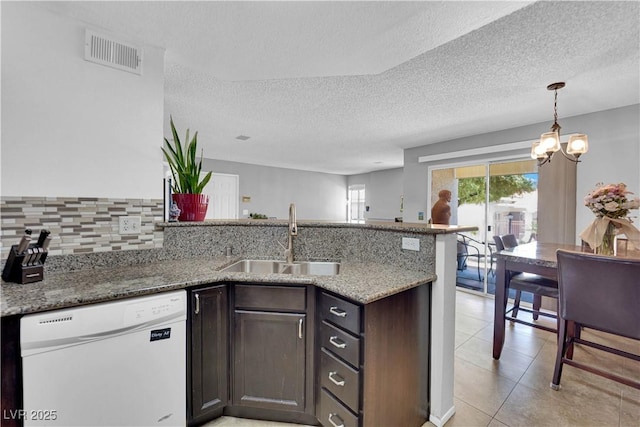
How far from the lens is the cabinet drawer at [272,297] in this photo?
1460 millimetres

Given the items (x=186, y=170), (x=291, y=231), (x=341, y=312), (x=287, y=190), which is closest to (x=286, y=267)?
(x=291, y=231)

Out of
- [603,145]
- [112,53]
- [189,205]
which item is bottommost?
[189,205]

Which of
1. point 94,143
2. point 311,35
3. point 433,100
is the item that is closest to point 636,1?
point 433,100

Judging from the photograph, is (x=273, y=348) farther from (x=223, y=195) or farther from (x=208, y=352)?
(x=223, y=195)

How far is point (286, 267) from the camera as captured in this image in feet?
6.54

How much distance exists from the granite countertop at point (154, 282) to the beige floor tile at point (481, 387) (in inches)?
38.0

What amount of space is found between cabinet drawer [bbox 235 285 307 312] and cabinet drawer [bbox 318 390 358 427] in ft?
1.53

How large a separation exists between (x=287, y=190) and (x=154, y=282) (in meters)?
5.96

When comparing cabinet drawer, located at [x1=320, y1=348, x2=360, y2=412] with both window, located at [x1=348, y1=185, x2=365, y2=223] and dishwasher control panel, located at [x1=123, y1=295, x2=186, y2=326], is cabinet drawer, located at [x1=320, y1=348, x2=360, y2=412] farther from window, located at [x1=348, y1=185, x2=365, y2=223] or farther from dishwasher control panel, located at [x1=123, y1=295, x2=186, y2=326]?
window, located at [x1=348, y1=185, x2=365, y2=223]

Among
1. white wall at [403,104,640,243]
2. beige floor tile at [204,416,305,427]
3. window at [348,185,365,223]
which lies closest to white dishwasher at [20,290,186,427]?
→ beige floor tile at [204,416,305,427]

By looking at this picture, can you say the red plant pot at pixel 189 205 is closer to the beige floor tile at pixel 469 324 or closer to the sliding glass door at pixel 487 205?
the beige floor tile at pixel 469 324

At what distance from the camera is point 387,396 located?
4.33ft

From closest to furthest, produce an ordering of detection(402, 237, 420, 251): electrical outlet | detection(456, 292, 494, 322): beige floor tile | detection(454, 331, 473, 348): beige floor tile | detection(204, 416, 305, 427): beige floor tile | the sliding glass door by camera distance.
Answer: detection(204, 416, 305, 427): beige floor tile
detection(402, 237, 420, 251): electrical outlet
detection(454, 331, 473, 348): beige floor tile
detection(456, 292, 494, 322): beige floor tile
the sliding glass door

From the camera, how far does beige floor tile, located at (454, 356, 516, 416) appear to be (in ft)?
5.66
